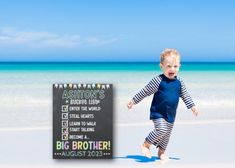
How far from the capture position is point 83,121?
4719 mm

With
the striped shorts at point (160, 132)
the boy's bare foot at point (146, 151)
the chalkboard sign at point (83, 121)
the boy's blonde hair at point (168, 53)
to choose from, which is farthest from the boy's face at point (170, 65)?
the boy's bare foot at point (146, 151)

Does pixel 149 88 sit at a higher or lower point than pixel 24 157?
higher

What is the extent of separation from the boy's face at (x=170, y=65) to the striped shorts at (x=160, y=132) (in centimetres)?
41

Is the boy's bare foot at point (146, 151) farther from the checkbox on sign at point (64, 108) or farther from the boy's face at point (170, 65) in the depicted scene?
the checkbox on sign at point (64, 108)

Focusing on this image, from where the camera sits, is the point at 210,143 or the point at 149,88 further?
the point at 210,143

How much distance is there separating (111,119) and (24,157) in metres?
1.16

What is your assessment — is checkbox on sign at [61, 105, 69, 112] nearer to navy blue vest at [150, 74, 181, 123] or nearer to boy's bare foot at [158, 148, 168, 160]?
navy blue vest at [150, 74, 181, 123]

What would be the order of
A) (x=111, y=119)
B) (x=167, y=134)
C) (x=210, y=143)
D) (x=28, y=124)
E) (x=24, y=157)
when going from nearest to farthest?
(x=111, y=119) → (x=167, y=134) → (x=24, y=157) → (x=210, y=143) → (x=28, y=124)

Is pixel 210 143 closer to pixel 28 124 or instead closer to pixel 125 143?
pixel 125 143

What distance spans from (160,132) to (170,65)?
0.60 meters

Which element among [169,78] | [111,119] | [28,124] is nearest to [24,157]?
[111,119]

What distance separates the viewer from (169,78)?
16.1 ft

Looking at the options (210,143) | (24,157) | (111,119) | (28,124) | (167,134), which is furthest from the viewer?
(28,124)

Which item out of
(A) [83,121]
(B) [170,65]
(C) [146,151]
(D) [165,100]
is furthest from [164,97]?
(A) [83,121]
